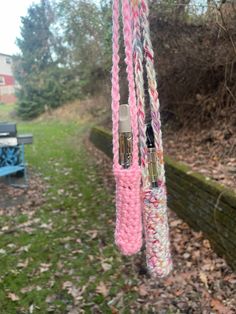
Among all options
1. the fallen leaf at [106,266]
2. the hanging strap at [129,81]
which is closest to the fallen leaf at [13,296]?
the fallen leaf at [106,266]

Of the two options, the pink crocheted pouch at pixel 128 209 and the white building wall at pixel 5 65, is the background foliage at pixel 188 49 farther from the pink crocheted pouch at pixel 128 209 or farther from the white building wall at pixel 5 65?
the white building wall at pixel 5 65

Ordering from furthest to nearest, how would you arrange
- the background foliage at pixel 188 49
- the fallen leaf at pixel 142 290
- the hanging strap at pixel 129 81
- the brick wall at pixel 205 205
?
the background foliage at pixel 188 49
the brick wall at pixel 205 205
the fallen leaf at pixel 142 290
the hanging strap at pixel 129 81

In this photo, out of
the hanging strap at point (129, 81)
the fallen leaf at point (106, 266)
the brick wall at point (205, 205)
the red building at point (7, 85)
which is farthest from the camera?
the red building at point (7, 85)

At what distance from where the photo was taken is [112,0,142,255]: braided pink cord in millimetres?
1049

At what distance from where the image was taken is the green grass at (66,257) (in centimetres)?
284

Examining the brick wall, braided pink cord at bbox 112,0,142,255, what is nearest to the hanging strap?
braided pink cord at bbox 112,0,142,255

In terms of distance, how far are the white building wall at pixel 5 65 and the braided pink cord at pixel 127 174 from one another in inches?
694

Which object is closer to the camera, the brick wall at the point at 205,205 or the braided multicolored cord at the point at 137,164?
the braided multicolored cord at the point at 137,164

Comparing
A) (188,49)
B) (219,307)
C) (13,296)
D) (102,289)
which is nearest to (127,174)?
(219,307)

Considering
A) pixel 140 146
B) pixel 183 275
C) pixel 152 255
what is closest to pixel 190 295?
pixel 183 275

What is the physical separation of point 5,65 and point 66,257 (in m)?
17.7

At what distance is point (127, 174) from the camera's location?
1112 millimetres

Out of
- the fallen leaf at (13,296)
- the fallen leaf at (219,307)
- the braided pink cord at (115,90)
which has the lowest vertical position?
the fallen leaf at (13,296)

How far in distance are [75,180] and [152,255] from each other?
5.18 m
